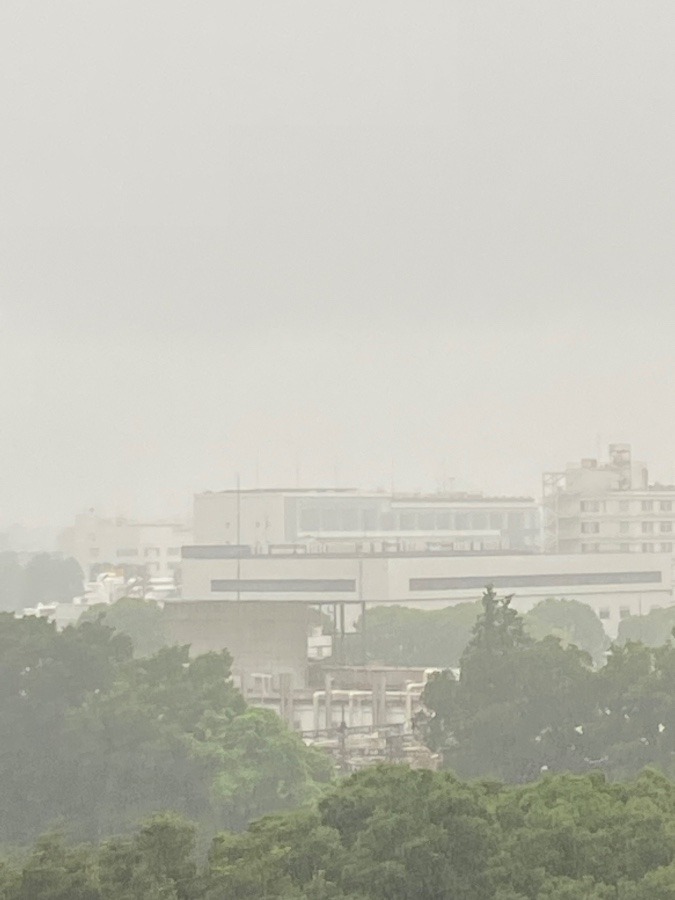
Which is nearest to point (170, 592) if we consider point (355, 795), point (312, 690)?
point (312, 690)

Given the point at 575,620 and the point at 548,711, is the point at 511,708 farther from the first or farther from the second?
the point at 575,620

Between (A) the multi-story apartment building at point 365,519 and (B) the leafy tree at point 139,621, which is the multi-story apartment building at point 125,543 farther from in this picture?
(B) the leafy tree at point 139,621

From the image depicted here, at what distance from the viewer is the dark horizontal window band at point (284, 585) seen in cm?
7112

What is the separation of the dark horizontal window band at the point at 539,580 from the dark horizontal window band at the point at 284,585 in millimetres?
2710

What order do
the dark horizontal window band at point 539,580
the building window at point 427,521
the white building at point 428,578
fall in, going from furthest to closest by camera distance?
the building window at point 427,521 → the dark horizontal window band at point 539,580 → the white building at point 428,578

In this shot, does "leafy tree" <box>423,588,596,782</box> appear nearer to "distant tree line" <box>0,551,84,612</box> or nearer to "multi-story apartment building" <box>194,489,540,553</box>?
"multi-story apartment building" <box>194,489,540,553</box>

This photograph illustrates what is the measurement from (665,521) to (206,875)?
6335 cm

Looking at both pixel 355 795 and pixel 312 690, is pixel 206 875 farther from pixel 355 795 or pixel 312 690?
pixel 312 690

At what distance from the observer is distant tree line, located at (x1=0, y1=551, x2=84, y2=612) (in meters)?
101

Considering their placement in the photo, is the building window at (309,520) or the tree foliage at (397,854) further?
the building window at (309,520)

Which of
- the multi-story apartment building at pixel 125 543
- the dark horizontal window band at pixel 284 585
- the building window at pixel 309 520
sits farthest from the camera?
the multi-story apartment building at pixel 125 543

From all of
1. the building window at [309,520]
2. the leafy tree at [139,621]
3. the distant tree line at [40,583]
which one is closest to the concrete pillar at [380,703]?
the leafy tree at [139,621]

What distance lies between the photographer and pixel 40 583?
103 metres

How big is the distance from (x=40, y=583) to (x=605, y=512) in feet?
105
